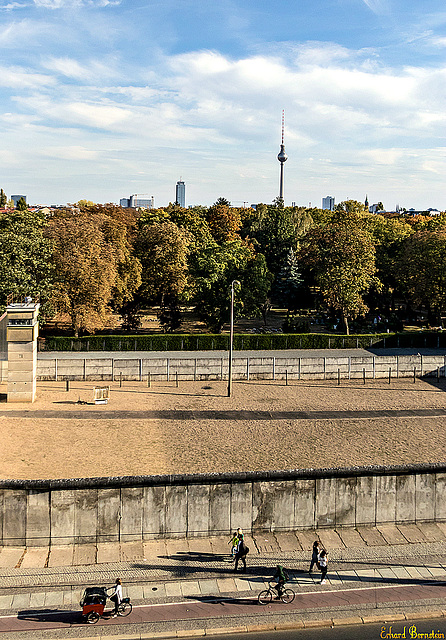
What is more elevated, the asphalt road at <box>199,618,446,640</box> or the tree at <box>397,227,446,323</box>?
the tree at <box>397,227,446,323</box>

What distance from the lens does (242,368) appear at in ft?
137

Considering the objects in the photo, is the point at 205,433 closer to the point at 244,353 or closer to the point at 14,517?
the point at 14,517

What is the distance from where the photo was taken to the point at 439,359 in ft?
144

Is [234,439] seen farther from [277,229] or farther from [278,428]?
[277,229]

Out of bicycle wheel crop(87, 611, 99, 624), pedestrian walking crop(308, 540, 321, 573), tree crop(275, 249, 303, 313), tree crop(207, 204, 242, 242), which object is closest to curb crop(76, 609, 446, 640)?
bicycle wheel crop(87, 611, 99, 624)

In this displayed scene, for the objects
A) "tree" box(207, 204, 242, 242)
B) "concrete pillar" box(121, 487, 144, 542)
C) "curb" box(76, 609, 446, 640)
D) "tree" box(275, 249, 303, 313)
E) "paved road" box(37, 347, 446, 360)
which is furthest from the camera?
"tree" box(207, 204, 242, 242)

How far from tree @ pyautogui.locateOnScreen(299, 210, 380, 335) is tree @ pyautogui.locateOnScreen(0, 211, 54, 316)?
79.2 feet

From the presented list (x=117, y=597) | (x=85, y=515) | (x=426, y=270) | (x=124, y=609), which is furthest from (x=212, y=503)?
(x=426, y=270)

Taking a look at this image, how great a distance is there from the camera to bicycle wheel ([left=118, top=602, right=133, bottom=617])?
49.5 feet

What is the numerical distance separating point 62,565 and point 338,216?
65985mm

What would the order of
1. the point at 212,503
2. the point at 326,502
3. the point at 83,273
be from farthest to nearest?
1. the point at 83,273
2. the point at 326,502
3. the point at 212,503

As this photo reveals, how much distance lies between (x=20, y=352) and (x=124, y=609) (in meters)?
21.7

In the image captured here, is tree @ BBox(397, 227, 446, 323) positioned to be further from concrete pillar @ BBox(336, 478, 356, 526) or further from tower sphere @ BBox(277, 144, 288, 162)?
tower sphere @ BBox(277, 144, 288, 162)

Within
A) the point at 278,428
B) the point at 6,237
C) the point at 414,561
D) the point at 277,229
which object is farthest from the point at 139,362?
the point at 277,229
